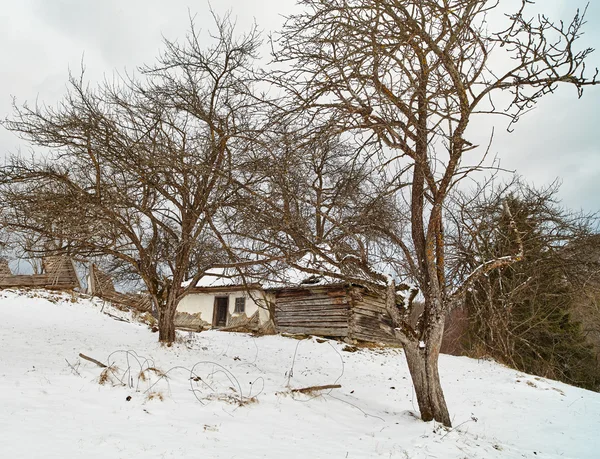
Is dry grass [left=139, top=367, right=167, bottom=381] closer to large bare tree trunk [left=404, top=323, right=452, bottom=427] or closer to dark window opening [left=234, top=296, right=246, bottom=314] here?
large bare tree trunk [left=404, top=323, right=452, bottom=427]

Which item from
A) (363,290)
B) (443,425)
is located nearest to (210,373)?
(443,425)

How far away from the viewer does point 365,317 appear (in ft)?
54.7

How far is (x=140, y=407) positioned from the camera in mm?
5066

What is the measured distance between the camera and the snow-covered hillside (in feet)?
13.6

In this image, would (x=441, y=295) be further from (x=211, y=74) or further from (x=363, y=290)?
(x=363, y=290)

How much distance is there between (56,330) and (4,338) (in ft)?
7.47

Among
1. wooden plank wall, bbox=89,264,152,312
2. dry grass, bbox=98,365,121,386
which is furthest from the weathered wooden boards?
dry grass, bbox=98,365,121,386

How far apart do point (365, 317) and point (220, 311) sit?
779 cm

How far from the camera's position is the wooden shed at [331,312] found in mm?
16156

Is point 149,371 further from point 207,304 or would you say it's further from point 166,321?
point 207,304

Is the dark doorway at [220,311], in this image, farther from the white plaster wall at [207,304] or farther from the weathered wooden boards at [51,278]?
the weathered wooden boards at [51,278]

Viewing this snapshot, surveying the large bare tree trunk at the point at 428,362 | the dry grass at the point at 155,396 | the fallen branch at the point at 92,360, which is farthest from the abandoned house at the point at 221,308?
the dry grass at the point at 155,396

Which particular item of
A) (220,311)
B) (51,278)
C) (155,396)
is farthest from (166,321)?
(51,278)

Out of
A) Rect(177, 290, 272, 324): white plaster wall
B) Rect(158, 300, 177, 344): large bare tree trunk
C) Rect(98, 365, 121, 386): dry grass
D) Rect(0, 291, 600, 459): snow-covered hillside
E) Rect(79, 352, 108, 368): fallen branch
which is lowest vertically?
Rect(0, 291, 600, 459): snow-covered hillside
